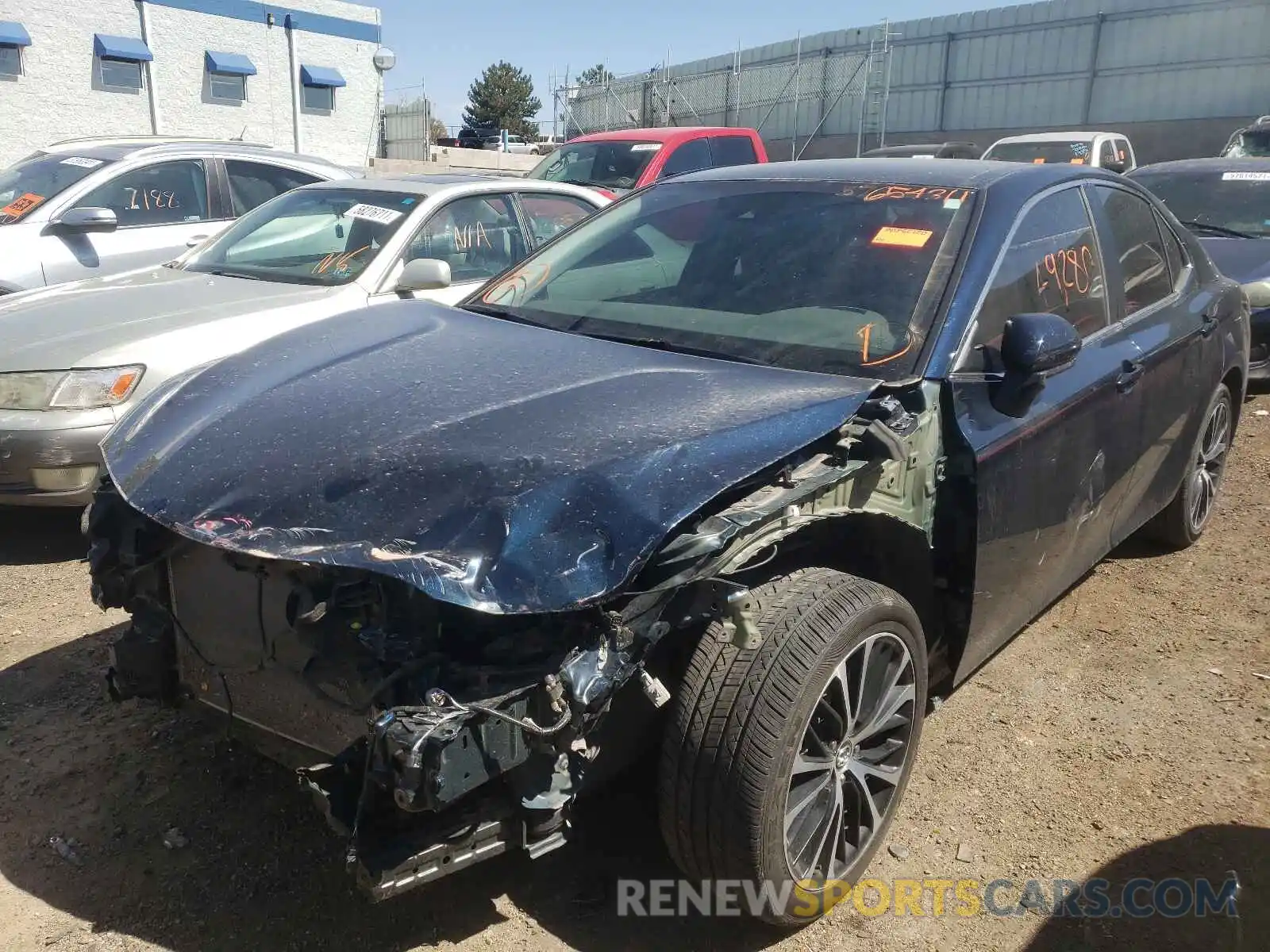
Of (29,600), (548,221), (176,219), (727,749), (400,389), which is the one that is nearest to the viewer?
(727,749)

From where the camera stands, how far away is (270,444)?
242 cm

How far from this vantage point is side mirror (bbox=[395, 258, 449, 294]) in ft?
14.8

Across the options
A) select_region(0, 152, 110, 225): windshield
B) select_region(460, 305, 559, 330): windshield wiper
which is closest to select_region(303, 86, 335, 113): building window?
select_region(0, 152, 110, 225): windshield

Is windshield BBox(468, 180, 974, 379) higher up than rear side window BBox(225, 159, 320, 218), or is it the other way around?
rear side window BBox(225, 159, 320, 218)

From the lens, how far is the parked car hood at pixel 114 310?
4238mm

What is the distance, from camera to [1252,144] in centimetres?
1445

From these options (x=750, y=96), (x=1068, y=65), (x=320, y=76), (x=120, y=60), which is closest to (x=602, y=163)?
(x=120, y=60)

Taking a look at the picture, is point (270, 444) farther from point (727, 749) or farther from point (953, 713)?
point (953, 713)

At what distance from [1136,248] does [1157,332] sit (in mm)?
368

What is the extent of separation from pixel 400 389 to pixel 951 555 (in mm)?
1527

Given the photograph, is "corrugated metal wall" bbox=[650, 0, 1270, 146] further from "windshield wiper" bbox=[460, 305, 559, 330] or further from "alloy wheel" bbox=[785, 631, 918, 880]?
"alloy wheel" bbox=[785, 631, 918, 880]

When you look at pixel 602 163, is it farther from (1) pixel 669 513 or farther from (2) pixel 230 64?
(2) pixel 230 64

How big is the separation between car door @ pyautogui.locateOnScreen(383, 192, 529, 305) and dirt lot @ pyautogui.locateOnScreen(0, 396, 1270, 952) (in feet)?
8.36

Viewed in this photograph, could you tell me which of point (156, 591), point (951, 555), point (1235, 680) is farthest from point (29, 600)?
point (1235, 680)
